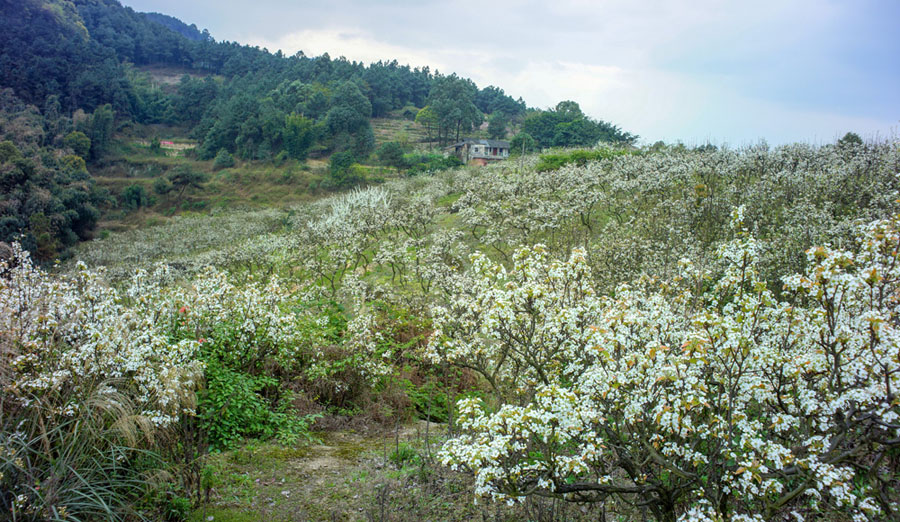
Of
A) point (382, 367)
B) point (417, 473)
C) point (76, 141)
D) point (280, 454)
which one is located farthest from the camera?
point (76, 141)

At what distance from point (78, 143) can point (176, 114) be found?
2663 centimetres

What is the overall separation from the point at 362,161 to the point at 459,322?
73.1 metres

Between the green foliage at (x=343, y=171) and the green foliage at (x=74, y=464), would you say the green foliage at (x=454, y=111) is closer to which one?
the green foliage at (x=343, y=171)

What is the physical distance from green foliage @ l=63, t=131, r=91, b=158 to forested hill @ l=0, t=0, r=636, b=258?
Result: 0.16 meters

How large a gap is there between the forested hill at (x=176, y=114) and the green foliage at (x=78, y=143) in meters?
0.16

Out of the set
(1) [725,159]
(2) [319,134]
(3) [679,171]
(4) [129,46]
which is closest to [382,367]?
(3) [679,171]

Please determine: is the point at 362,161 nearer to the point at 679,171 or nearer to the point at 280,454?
the point at 679,171

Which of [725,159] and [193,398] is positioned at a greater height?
[725,159]

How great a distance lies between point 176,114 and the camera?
334ft

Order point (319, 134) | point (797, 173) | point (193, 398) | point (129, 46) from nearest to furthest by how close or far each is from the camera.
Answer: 1. point (193, 398)
2. point (797, 173)
3. point (319, 134)
4. point (129, 46)

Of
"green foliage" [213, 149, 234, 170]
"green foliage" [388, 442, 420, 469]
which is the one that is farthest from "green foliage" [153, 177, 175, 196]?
"green foliage" [388, 442, 420, 469]

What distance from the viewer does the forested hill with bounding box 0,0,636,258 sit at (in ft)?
186

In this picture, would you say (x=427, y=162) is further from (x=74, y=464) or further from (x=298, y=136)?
(x=74, y=464)

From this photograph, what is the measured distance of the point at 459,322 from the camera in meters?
8.50
